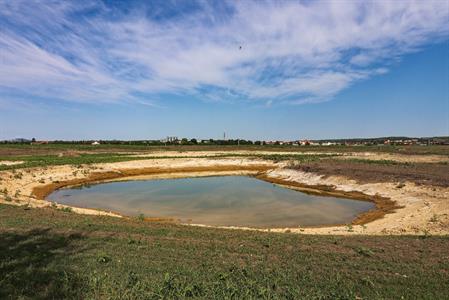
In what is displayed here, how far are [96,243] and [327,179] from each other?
1115 inches

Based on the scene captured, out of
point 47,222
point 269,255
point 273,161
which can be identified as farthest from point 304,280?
point 273,161

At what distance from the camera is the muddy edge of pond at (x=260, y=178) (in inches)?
839

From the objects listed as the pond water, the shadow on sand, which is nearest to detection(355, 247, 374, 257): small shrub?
the shadow on sand

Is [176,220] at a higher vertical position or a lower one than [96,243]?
lower

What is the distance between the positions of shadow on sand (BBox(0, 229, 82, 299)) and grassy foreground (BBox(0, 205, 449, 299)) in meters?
0.02

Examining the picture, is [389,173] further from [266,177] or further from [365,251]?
[365,251]

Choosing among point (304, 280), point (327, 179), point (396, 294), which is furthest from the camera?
point (327, 179)

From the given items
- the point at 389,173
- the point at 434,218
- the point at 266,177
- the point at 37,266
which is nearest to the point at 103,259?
the point at 37,266

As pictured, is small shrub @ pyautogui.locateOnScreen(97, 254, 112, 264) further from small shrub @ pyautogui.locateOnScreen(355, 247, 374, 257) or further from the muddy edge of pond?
the muddy edge of pond

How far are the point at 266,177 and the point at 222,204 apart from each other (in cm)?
1992

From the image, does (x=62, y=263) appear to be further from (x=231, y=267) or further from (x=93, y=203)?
(x=93, y=203)

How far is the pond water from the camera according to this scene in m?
20.1

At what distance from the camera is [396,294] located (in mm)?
7062

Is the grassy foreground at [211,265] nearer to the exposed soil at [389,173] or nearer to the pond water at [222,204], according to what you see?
the pond water at [222,204]
